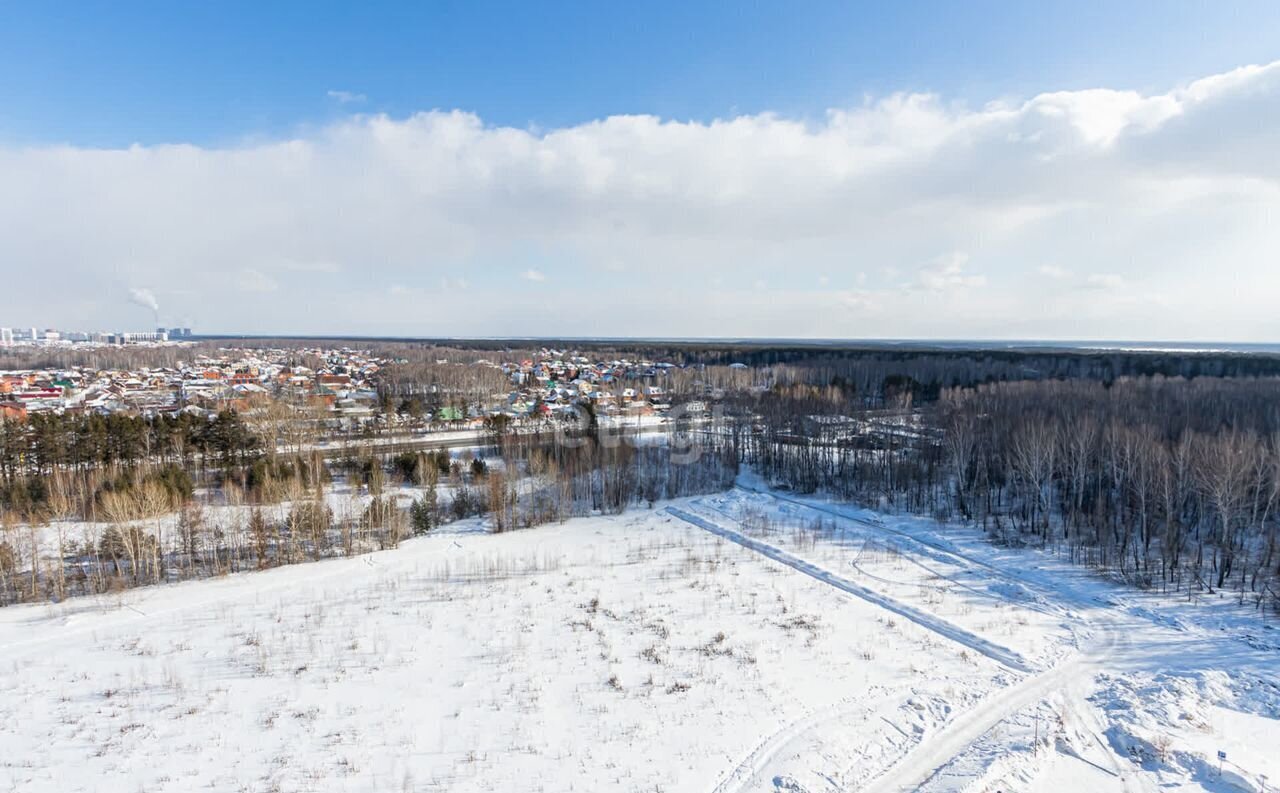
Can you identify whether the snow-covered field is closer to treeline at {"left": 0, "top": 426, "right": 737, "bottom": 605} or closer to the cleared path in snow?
the cleared path in snow

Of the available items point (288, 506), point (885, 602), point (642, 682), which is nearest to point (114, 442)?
point (288, 506)

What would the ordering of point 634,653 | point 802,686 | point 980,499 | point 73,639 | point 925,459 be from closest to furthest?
point 802,686
point 634,653
point 73,639
point 980,499
point 925,459

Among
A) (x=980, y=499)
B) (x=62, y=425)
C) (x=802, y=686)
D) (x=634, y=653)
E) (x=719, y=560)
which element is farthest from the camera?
(x=62, y=425)

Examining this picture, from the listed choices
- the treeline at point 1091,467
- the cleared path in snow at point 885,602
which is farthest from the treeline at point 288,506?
the cleared path in snow at point 885,602

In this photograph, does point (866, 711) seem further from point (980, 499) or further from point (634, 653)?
point (980, 499)

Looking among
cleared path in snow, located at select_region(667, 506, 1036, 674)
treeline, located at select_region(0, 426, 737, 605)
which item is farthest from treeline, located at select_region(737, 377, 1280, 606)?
cleared path in snow, located at select_region(667, 506, 1036, 674)

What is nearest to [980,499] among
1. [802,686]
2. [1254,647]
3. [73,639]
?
[1254,647]

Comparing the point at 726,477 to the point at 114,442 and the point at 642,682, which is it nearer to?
the point at 642,682

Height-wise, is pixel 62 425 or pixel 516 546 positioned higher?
pixel 62 425
